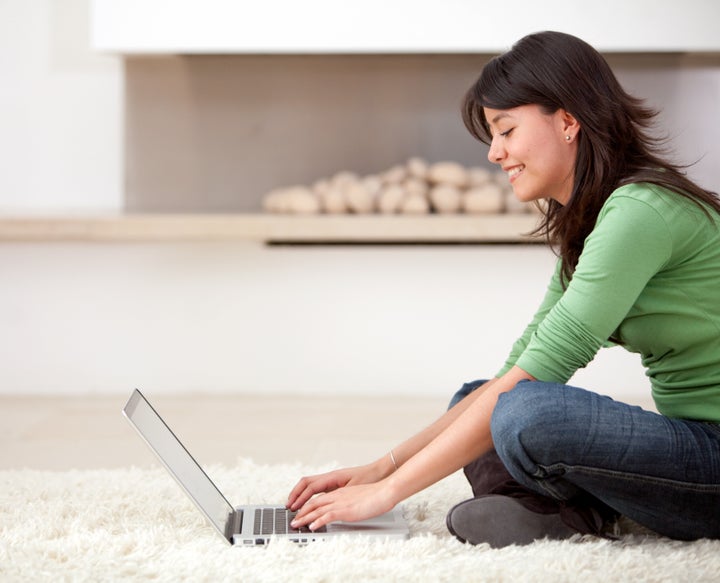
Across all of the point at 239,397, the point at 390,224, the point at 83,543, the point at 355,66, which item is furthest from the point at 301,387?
the point at 83,543

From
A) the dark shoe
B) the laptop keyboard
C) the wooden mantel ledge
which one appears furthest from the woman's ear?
the wooden mantel ledge

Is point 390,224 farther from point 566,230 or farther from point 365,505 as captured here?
point 365,505

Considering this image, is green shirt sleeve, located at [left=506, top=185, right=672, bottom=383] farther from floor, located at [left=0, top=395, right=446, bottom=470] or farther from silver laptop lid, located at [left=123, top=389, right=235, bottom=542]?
floor, located at [left=0, top=395, right=446, bottom=470]

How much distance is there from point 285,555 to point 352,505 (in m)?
0.11

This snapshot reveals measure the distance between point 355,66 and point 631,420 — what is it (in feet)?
6.58

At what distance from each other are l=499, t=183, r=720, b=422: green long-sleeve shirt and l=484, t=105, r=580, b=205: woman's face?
14 centimetres

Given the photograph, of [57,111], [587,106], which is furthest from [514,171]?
[57,111]

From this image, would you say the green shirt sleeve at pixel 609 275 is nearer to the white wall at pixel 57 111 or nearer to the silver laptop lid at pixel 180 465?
the silver laptop lid at pixel 180 465

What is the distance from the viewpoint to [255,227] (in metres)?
2.90

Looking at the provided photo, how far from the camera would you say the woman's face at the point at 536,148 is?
1.48 metres

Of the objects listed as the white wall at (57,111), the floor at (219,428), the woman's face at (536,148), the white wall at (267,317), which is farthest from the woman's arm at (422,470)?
the white wall at (57,111)

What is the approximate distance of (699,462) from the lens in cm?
136

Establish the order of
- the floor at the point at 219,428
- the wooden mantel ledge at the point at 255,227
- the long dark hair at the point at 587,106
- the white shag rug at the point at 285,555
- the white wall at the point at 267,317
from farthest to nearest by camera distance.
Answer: the white wall at the point at 267,317
the wooden mantel ledge at the point at 255,227
the floor at the point at 219,428
the long dark hair at the point at 587,106
the white shag rug at the point at 285,555

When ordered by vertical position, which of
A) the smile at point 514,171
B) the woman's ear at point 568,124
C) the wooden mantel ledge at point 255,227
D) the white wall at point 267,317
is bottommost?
the white wall at point 267,317
